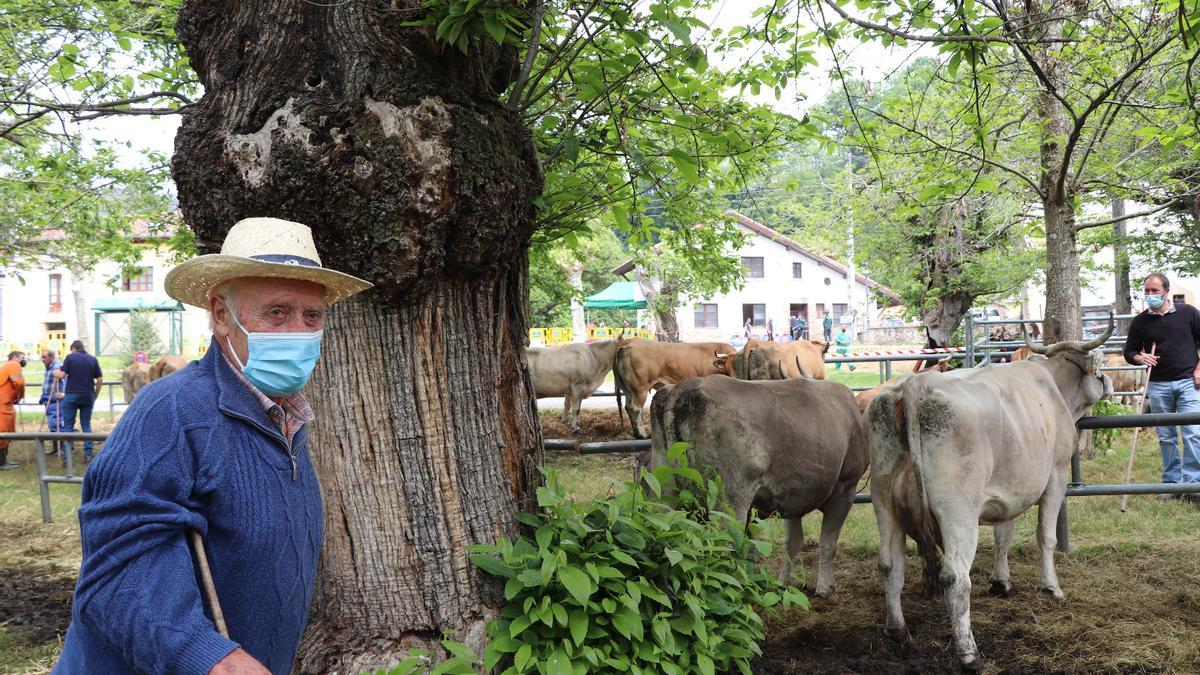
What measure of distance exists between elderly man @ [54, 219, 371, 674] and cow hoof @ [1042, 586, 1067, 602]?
5.33 m

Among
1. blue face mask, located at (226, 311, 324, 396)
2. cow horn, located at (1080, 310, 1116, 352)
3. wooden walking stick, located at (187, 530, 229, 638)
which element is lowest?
wooden walking stick, located at (187, 530, 229, 638)

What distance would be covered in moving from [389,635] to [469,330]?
4.27ft

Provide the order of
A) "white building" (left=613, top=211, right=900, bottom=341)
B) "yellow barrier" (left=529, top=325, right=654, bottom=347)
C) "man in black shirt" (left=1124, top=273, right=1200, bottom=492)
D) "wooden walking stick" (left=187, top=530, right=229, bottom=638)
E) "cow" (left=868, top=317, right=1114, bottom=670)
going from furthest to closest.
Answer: "white building" (left=613, top=211, right=900, bottom=341) < "yellow barrier" (left=529, top=325, right=654, bottom=347) < "man in black shirt" (left=1124, top=273, right=1200, bottom=492) < "cow" (left=868, top=317, right=1114, bottom=670) < "wooden walking stick" (left=187, top=530, right=229, bottom=638)

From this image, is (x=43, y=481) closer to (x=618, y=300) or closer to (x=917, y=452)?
(x=917, y=452)

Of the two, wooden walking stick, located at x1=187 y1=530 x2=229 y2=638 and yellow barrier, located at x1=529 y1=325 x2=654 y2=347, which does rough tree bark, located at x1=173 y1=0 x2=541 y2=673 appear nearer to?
wooden walking stick, located at x1=187 y1=530 x2=229 y2=638

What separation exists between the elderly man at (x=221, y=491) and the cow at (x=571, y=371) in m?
13.6

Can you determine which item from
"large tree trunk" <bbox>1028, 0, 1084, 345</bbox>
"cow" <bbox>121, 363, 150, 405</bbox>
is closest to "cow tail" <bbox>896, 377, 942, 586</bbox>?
"large tree trunk" <bbox>1028, 0, 1084, 345</bbox>

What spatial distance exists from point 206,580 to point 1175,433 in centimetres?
945

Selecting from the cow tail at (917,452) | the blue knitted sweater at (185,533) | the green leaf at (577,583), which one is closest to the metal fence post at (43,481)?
the green leaf at (577,583)

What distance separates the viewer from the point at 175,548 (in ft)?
6.36

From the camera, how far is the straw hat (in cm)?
223

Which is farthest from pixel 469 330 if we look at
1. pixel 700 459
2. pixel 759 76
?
pixel 759 76

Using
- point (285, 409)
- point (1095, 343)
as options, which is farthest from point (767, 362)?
point (285, 409)

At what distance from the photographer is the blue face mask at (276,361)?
7.32ft
